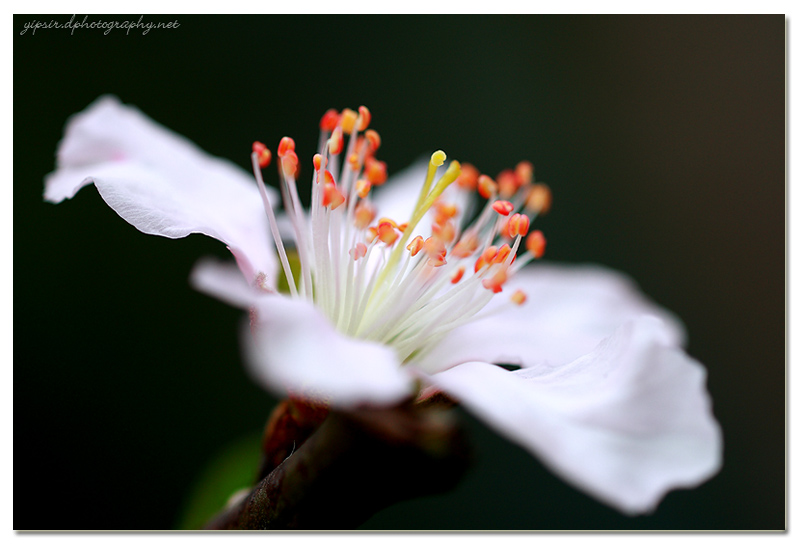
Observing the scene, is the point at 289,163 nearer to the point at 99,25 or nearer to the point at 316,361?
the point at 316,361

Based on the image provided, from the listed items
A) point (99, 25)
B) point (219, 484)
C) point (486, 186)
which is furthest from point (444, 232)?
point (99, 25)

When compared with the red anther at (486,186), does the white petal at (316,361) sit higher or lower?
lower

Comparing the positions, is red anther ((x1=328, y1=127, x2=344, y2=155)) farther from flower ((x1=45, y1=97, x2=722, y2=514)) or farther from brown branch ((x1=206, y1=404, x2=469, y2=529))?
brown branch ((x1=206, y1=404, x2=469, y2=529))

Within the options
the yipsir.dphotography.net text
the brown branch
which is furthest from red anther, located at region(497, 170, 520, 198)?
the yipsir.dphotography.net text

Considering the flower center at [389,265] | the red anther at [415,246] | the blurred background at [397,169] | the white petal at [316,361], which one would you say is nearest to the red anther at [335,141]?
the flower center at [389,265]

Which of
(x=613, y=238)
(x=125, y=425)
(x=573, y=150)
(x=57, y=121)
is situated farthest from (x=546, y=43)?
(x=125, y=425)

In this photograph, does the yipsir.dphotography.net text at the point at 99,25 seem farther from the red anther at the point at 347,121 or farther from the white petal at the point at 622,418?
the white petal at the point at 622,418
